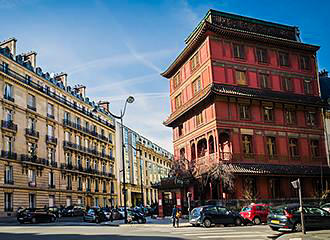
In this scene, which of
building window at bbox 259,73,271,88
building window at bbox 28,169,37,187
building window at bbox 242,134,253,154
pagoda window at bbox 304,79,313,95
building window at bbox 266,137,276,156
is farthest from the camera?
building window at bbox 28,169,37,187

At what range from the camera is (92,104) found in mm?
66438

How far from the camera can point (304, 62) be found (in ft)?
130

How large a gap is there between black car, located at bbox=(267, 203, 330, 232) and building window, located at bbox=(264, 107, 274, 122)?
1821cm

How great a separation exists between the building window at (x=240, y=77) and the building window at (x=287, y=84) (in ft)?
15.1

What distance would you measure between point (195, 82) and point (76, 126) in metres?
26.2

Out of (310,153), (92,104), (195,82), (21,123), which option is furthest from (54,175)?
(310,153)

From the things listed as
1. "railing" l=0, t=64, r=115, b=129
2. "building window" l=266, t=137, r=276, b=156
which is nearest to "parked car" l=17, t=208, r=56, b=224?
"railing" l=0, t=64, r=115, b=129

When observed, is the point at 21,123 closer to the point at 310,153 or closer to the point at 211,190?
the point at 211,190

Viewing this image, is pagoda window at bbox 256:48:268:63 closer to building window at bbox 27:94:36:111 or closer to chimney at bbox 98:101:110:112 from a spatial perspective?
building window at bbox 27:94:36:111

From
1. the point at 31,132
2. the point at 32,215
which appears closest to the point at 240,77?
the point at 32,215

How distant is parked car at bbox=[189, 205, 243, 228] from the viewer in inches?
909

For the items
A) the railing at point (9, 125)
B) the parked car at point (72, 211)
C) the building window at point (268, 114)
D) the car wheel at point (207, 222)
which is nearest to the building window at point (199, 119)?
the building window at point (268, 114)

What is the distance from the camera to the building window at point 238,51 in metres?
35.8

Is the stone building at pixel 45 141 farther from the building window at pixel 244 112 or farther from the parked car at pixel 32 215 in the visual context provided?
the building window at pixel 244 112
